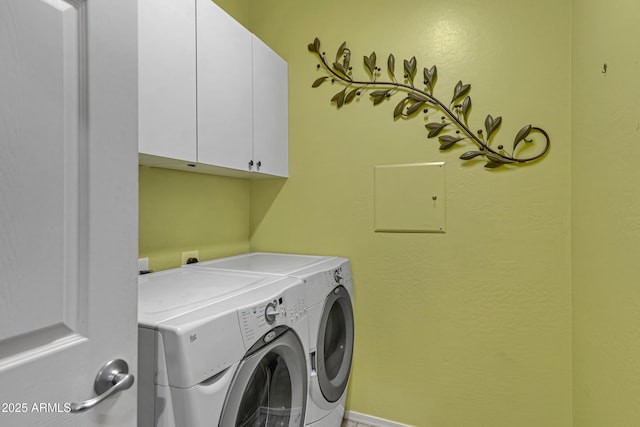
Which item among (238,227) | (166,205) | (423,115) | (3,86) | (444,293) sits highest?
(423,115)

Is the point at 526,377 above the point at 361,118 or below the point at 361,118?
below

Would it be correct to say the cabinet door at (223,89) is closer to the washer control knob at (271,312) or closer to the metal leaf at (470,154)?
the washer control knob at (271,312)

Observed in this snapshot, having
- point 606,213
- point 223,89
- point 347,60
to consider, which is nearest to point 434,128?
point 347,60

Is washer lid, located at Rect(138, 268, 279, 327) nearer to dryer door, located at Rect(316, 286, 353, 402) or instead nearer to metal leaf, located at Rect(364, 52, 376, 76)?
dryer door, located at Rect(316, 286, 353, 402)

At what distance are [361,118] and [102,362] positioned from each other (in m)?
1.72

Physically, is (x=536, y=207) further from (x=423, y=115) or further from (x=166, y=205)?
(x=166, y=205)

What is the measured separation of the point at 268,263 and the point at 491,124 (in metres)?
1.37

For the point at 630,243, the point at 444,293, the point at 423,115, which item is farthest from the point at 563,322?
the point at 423,115

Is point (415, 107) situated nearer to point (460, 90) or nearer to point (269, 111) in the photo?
point (460, 90)

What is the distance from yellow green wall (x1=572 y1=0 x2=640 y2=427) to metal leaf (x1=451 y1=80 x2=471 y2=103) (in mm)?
463

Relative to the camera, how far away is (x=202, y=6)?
4.72 feet

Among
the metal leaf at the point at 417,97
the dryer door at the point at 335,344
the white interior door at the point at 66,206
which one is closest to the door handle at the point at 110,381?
the white interior door at the point at 66,206

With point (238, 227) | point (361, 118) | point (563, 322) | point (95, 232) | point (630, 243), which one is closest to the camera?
point (95, 232)

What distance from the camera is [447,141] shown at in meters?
1.77
